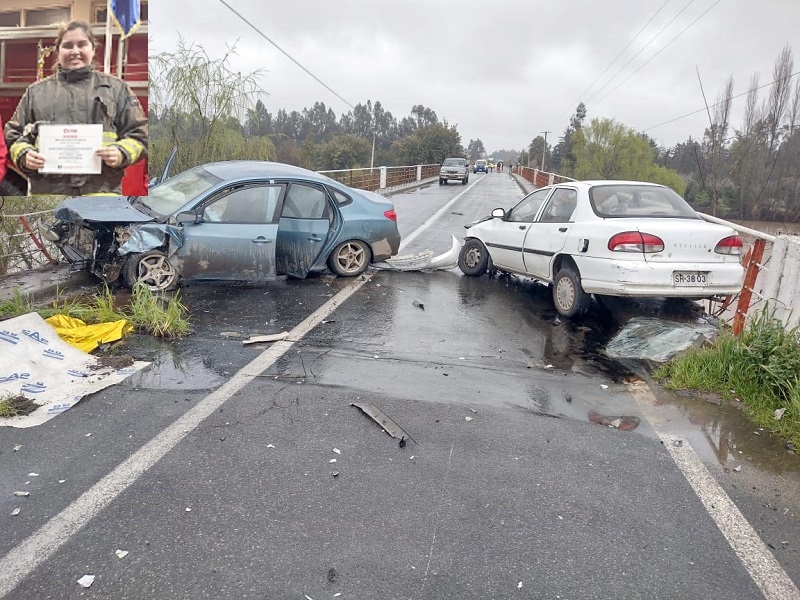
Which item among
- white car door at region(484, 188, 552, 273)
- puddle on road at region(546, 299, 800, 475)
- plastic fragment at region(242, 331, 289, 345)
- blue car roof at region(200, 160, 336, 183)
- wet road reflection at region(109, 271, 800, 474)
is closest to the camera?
puddle on road at region(546, 299, 800, 475)

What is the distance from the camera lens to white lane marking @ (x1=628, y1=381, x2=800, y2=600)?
278cm

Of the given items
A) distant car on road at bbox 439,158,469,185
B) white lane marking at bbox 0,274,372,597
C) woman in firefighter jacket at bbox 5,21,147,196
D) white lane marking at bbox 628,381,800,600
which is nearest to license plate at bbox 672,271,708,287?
white lane marking at bbox 628,381,800,600

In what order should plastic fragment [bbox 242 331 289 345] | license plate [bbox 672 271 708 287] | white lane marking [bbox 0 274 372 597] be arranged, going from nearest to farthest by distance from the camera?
white lane marking [bbox 0 274 372 597]
plastic fragment [bbox 242 331 289 345]
license plate [bbox 672 271 708 287]

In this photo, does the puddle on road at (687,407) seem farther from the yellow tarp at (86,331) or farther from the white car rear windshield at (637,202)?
the yellow tarp at (86,331)

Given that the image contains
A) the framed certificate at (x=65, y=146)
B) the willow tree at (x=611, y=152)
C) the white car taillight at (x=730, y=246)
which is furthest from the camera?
the willow tree at (x=611, y=152)

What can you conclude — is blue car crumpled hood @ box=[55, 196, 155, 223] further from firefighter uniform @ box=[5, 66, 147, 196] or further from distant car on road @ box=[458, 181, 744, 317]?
distant car on road @ box=[458, 181, 744, 317]

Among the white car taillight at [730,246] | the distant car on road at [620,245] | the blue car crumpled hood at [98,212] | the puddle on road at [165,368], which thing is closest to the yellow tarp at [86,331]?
the puddle on road at [165,368]

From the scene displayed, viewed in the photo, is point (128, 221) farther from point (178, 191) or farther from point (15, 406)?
point (15, 406)

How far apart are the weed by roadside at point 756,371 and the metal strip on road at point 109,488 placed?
11.5ft

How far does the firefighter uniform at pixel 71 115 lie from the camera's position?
5582mm

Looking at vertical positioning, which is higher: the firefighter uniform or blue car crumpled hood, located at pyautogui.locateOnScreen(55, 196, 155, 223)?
the firefighter uniform

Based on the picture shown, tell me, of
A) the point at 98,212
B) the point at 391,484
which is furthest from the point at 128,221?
Result: the point at 391,484

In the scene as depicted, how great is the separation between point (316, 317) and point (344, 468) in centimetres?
351

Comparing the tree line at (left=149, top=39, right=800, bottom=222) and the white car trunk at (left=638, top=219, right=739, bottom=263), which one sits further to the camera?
the tree line at (left=149, top=39, right=800, bottom=222)
